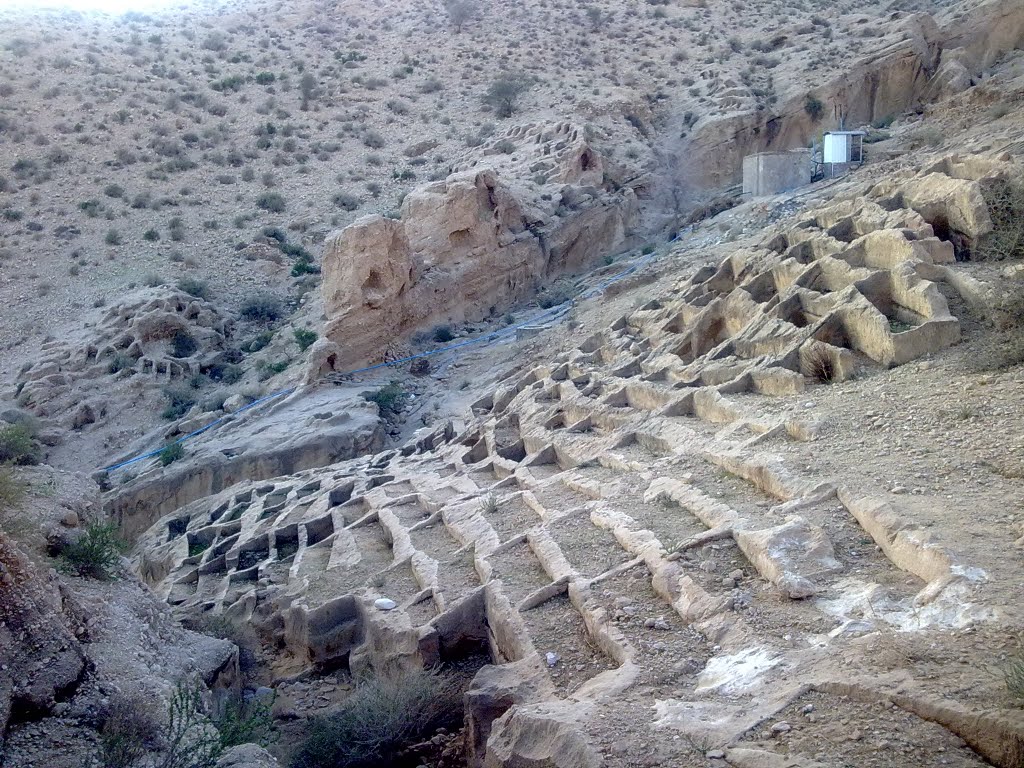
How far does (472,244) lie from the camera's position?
16.6 metres

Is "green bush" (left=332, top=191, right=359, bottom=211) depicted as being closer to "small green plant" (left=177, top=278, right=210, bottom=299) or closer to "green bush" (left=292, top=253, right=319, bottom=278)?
"green bush" (left=292, top=253, right=319, bottom=278)

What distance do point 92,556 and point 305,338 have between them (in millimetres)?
9955

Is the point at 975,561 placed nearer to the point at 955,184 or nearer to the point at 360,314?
A: the point at 955,184

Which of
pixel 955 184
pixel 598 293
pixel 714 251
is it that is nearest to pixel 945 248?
pixel 955 184

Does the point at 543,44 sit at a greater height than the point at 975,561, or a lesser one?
greater

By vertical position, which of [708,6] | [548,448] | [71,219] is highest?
[708,6]

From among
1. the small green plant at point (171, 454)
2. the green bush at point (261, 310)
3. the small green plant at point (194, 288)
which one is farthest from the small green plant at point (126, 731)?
the small green plant at point (194, 288)

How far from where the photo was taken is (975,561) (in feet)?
13.4

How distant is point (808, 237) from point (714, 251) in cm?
427

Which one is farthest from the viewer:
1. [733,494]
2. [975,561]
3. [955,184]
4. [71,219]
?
[71,219]

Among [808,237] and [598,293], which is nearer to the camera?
[808,237]

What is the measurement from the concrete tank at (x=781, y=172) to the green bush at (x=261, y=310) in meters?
9.92

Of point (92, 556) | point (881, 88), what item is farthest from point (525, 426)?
point (881, 88)

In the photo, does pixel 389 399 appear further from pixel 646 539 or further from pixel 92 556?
pixel 646 539
